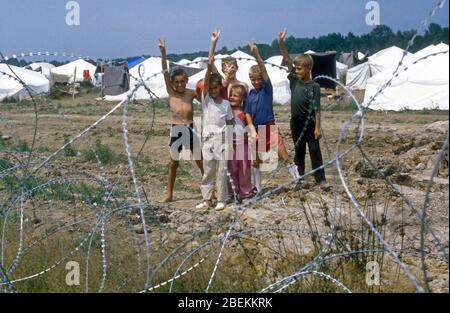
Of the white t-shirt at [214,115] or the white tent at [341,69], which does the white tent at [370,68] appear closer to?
the white tent at [341,69]

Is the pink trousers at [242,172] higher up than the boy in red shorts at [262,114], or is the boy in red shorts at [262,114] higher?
the boy in red shorts at [262,114]

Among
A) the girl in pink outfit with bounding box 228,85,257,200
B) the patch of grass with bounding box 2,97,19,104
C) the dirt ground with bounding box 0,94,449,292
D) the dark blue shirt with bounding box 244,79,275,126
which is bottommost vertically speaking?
the dirt ground with bounding box 0,94,449,292

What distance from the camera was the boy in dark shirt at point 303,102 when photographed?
599 centimetres

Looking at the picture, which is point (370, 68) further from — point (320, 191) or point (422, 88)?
point (320, 191)

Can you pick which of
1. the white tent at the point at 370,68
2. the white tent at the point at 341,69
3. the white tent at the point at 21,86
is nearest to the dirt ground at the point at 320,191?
the white tent at the point at 370,68

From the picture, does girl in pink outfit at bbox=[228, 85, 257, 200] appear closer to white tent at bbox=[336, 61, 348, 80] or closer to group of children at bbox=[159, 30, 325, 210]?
group of children at bbox=[159, 30, 325, 210]

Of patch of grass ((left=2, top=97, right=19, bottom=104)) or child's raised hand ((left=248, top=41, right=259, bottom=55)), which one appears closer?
child's raised hand ((left=248, top=41, right=259, bottom=55))

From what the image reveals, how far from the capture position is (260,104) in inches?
243

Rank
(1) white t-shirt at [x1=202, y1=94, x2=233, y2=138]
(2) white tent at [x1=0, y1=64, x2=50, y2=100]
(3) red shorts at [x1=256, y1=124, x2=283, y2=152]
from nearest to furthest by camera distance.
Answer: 1. (1) white t-shirt at [x1=202, y1=94, x2=233, y2=138]
2. (3) red shorts at [x1=256, y1=124, x2=283, y2=152]
3. (2) white tent at [x1=0, y1=64, x2=50, y2=100]

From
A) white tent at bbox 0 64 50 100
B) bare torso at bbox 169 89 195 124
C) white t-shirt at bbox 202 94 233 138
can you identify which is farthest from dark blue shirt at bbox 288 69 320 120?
white tent at bbox 0 64 50 100

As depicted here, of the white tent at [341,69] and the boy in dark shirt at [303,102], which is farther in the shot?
the white tent at [341,69]

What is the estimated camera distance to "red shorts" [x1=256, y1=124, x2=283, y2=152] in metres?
6.27

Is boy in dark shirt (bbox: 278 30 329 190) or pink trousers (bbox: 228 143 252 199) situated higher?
boy in dark shirt (bbox: 278 30 329 190)
